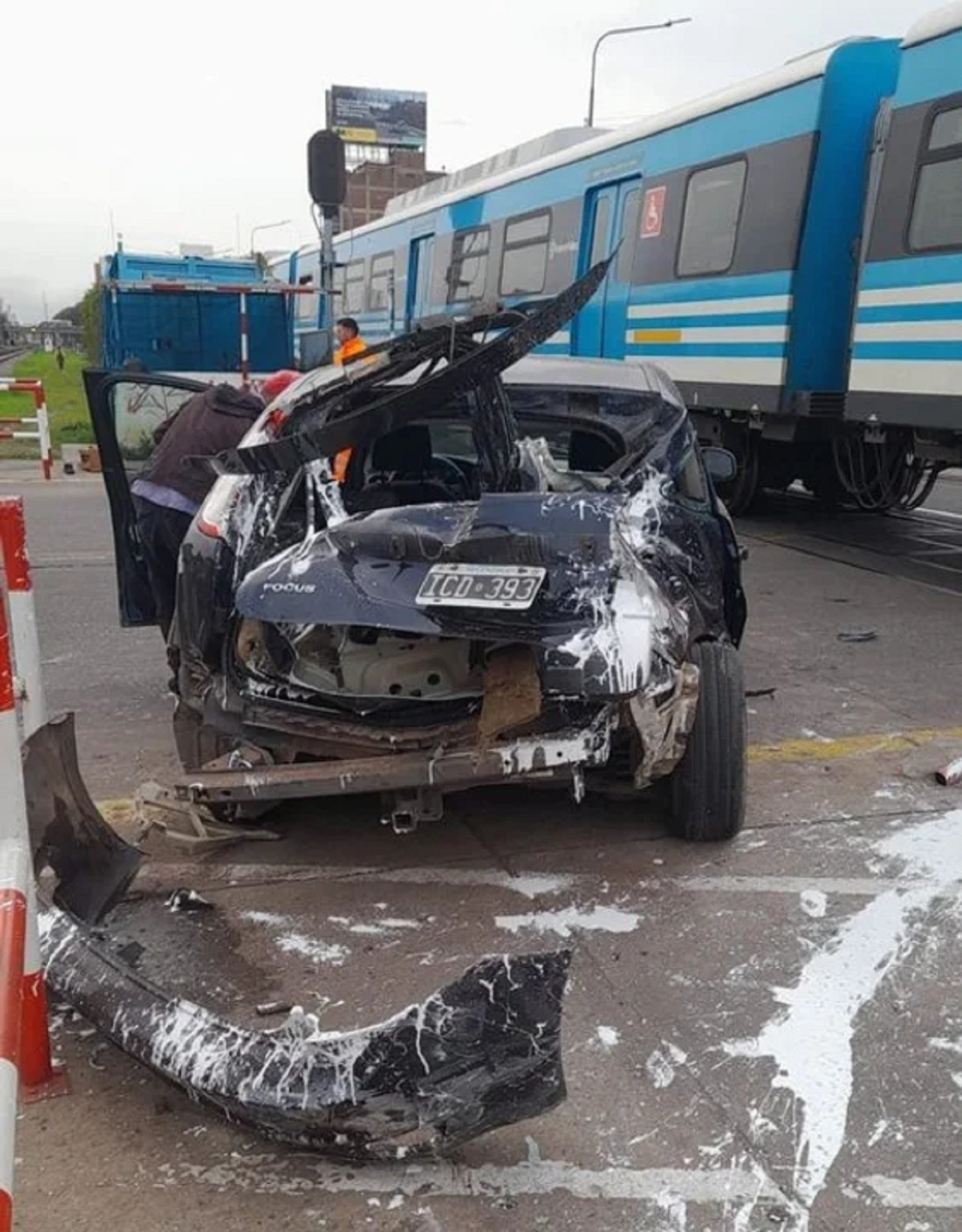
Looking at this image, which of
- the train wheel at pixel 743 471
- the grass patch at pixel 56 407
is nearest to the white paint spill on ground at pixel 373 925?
the grass patch at pixel 56 407

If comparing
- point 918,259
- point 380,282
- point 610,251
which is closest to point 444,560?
point 918,259

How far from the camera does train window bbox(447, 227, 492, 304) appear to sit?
14492 mm

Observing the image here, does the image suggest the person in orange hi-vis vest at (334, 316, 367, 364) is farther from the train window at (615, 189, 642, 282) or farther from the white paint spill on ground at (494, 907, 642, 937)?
the white paint spill on ground at (494, 907, 642, 937)

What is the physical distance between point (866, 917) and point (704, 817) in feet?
2.06

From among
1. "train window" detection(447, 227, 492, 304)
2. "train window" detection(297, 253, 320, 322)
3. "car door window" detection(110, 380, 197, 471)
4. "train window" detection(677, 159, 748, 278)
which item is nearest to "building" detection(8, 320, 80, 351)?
"train window" detection(297, 253, 320, 322)

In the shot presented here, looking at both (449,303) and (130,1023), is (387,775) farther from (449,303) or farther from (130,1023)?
(449,303)

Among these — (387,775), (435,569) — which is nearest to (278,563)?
(435,569)

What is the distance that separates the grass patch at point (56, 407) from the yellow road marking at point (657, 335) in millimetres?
5287

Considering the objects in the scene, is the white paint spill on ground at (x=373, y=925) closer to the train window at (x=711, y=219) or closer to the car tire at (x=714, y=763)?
the car tire at (x=714, y=763)

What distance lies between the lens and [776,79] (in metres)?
9.05

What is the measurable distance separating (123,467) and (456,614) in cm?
219

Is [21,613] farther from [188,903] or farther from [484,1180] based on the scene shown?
[484,1180]

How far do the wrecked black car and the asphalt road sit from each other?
325mm

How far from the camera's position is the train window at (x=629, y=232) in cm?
1120
